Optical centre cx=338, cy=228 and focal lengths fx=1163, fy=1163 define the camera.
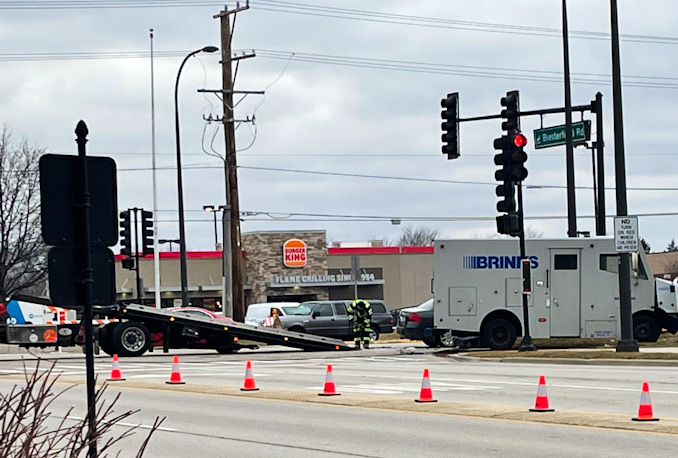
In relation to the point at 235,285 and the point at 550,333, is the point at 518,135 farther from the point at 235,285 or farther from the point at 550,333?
the point at 235,285

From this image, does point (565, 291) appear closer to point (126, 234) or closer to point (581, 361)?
point (581, 361)

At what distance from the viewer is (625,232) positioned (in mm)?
25922

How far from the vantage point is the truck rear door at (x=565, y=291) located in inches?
1225

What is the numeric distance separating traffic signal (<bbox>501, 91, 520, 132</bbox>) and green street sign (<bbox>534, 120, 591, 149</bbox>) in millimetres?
4805

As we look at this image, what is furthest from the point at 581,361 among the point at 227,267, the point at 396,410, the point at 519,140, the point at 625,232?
the point at 227,267

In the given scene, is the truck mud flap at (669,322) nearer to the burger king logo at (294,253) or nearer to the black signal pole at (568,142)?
the black signal pole at (568,142)

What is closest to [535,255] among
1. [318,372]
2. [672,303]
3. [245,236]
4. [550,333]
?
[550,333]

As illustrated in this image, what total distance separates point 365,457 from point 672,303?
890 inches

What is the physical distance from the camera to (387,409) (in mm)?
15867

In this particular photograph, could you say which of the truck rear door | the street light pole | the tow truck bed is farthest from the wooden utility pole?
the truck rear door

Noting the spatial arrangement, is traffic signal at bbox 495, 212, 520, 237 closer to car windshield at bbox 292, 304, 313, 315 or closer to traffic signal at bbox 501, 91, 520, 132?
traffic signal at bbox 501, 91, 520, 132

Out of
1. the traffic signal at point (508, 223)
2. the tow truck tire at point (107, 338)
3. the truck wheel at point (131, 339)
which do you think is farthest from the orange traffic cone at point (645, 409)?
the tow truck tire at point (107, 338)

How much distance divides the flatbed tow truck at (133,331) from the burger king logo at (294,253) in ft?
120

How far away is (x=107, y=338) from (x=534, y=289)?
38.2 feet
